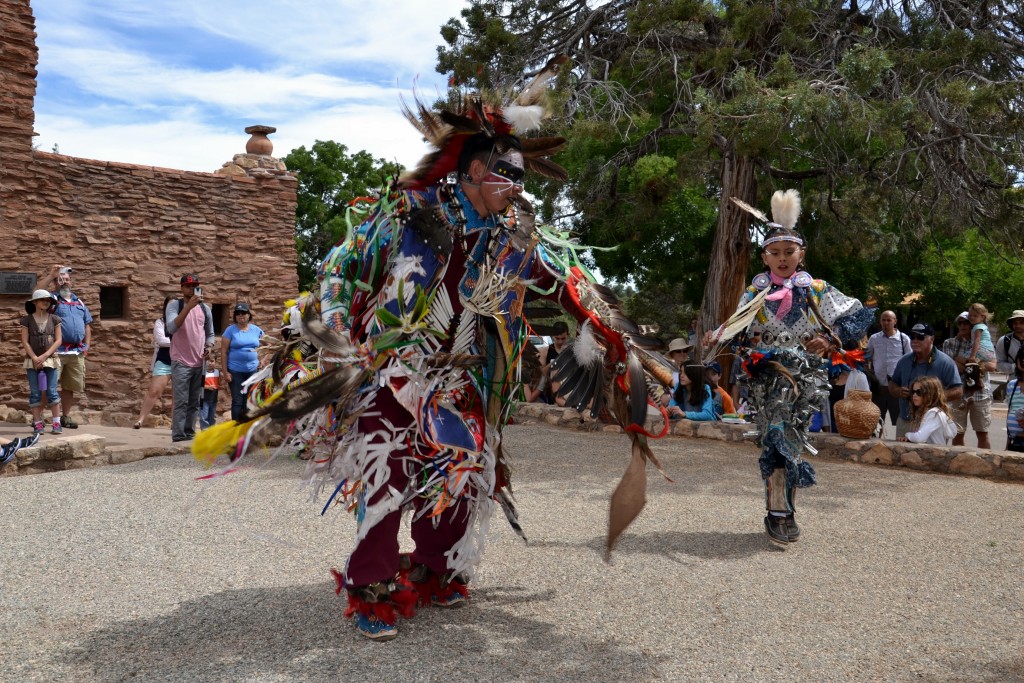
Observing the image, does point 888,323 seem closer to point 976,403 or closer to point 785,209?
point 976,403

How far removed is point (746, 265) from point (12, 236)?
928 cm

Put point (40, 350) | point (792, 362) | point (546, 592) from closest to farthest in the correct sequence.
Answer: point (546, 592) < point (792, 362) < point (40, 350)

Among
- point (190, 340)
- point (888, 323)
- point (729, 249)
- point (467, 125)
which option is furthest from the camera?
point (729, 249)

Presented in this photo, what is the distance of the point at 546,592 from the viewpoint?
406 centimetres

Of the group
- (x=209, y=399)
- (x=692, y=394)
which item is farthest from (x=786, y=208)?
(x=209, y=399)

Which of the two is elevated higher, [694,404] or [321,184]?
[321,184]

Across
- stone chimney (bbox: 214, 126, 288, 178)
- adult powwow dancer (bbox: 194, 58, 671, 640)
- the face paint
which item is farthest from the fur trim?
stone chimney (bbox: 214, 126, 288, 178)

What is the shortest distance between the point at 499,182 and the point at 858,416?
5.68 metres

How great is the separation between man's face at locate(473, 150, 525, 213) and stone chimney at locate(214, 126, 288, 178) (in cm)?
1049

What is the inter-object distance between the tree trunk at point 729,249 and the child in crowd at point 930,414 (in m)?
3.21

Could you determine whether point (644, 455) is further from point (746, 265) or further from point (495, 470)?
point (746, 265)

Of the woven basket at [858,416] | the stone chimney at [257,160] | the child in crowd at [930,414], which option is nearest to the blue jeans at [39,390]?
the stone chimney at [257,160]

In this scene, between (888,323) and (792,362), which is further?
(888,323)

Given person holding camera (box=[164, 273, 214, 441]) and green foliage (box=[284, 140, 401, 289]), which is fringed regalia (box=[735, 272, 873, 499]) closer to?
person holding camera (box=[164, 273, 214, 441])
